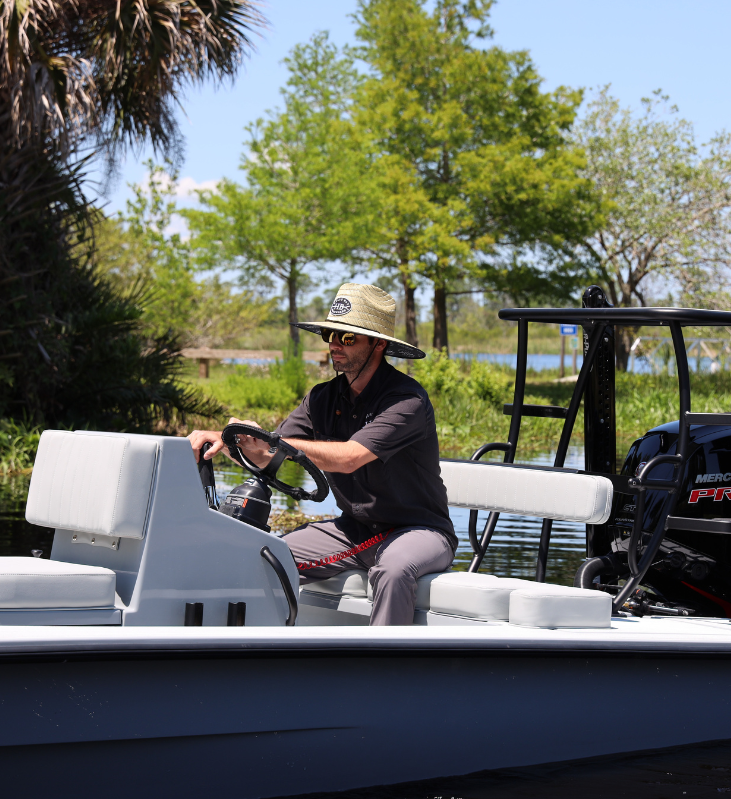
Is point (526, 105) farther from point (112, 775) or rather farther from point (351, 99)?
point (112, 775)

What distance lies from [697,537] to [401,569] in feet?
5.21

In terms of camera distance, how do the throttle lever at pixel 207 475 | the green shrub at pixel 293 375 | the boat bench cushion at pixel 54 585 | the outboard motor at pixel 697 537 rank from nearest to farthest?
the boat bench cushion at pixel 54 585, the throttle lever at pixel 207 475, the outboard motor at pixel 697 537, the green shrub at pixel 293 375

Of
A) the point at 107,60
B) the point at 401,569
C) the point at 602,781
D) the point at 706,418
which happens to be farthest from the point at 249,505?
the point at 107,60

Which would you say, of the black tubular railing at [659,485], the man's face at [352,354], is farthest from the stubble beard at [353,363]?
the black tubular railing at [659,485]

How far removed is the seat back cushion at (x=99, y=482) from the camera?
297cm

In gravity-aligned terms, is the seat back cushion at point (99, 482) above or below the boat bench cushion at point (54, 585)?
above

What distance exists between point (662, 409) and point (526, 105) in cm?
1711

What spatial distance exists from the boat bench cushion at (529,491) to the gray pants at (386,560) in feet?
1.58

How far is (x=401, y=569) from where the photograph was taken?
11.6 ft

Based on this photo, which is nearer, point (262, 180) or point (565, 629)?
point (565, 629)

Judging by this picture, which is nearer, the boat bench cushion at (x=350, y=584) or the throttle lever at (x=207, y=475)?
the throttle lever at (x=207, y=475)

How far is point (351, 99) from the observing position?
33.0m

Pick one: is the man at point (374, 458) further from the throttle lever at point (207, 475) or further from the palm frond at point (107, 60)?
the palm frond at point (107, 60)

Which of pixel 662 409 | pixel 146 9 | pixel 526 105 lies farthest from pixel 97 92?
pixel 526 105
